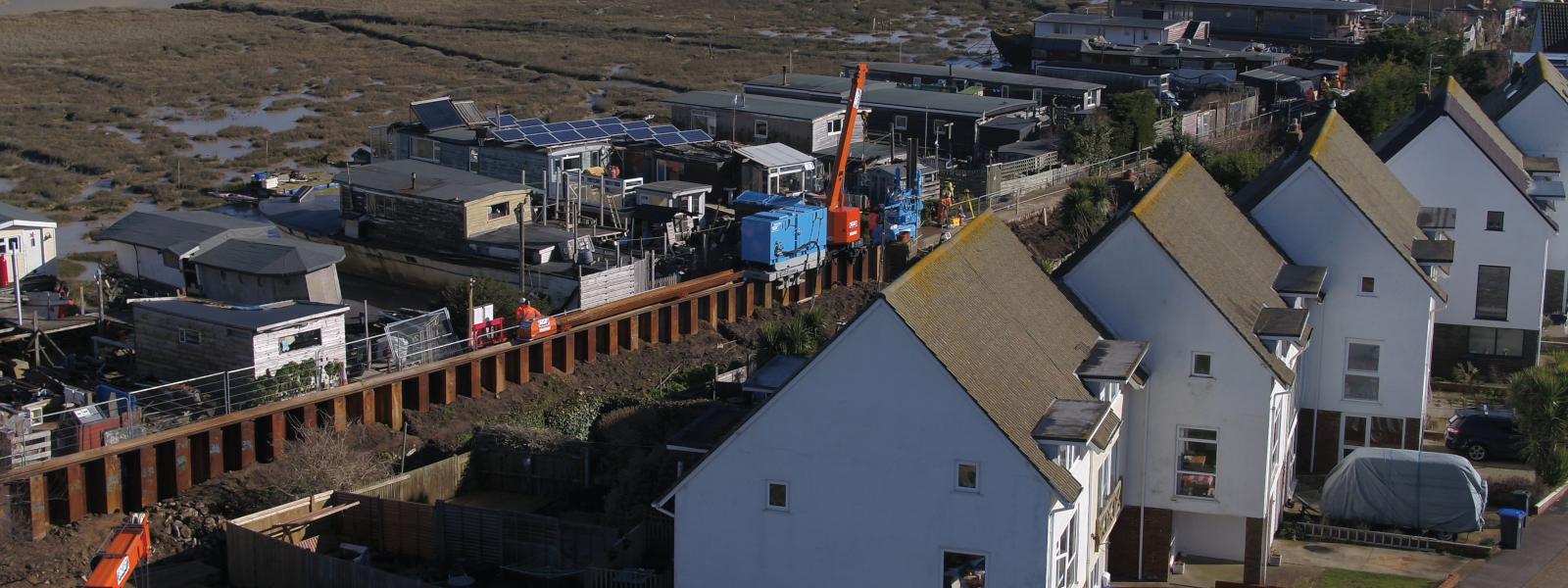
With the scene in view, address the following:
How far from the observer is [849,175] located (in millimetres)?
62969

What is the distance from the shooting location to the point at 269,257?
43562mm

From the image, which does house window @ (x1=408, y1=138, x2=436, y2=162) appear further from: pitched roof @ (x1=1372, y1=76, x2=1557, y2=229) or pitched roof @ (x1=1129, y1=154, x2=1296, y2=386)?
pitched roof @ (x1=1129, y1=154, x2=1296, y2=386)

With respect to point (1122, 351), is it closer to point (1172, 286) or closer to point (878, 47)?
point (1172, 286)

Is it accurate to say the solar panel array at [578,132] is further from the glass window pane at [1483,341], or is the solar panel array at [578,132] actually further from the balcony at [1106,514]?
the balcony at [1106,514]

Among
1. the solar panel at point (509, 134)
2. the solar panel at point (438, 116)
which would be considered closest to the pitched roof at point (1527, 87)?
the solar panel at point (509, 134)

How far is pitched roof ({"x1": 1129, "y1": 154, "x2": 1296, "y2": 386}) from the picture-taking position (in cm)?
2895

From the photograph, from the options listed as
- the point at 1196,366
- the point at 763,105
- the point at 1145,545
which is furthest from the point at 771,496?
the point at 763,105

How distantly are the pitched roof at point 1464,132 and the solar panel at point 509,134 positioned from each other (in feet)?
96.1

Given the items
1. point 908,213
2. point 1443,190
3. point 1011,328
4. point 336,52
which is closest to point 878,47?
point 336,52

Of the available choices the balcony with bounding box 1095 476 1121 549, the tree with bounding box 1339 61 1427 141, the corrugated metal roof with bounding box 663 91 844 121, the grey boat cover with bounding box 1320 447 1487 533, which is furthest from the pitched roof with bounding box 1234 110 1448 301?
the corrugated metal roof with bounding box 663 91 844 121

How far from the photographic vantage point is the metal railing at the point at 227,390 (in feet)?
108

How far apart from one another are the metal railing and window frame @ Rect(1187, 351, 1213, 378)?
19356 millimetres

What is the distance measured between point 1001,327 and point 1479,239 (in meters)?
23.4

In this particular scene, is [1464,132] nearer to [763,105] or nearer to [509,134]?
[509,134]
